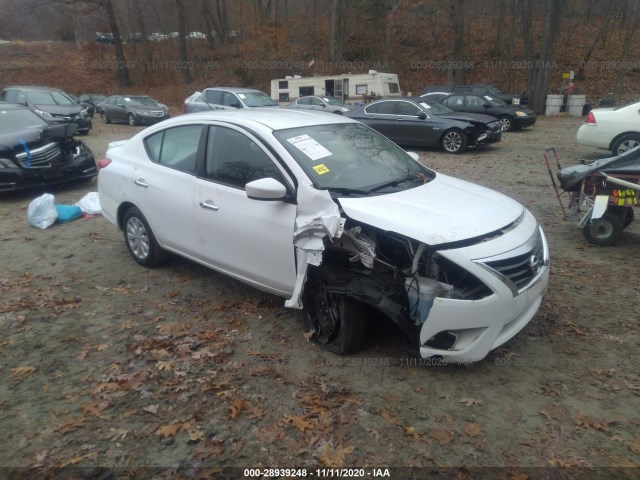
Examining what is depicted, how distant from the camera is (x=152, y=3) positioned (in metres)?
40.6

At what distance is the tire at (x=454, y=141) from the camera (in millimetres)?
12655

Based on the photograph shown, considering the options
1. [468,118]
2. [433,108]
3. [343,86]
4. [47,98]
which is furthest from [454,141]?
[47,98]

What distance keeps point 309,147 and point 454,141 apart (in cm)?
979

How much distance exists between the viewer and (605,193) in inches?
216

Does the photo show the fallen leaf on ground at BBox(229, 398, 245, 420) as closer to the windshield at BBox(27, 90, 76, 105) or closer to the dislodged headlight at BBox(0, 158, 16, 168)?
the dislodged headlight at BBox(0, 158, 16, 168)

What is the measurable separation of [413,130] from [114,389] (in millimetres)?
11528

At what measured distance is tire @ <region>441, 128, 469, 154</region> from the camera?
12655 mm

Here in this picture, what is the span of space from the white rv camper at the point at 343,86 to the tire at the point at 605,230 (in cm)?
1781

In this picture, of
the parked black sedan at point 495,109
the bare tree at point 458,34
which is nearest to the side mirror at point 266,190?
the parked black sedan at point 495,109

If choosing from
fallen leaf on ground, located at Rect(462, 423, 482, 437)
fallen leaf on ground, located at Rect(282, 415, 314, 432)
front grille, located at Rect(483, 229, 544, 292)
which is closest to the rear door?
fallen leaf on ground, located at Rect(282, 415, 314, 432)

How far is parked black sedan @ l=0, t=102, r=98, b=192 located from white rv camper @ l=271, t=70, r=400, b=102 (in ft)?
52.2

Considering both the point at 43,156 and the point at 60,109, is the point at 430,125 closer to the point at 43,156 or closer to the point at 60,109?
the point at 43,156

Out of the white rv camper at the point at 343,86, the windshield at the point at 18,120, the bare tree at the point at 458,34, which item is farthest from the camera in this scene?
the bare tree at the point at 458,34

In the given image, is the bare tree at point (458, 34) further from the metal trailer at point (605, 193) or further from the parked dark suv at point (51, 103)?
the metal trailer at point (605, 193)
